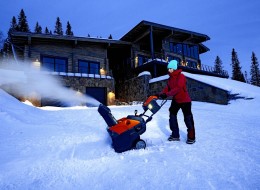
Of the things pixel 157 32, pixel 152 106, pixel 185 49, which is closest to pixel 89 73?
pixel 157 32

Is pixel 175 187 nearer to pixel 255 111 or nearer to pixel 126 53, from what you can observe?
pixel 255 111

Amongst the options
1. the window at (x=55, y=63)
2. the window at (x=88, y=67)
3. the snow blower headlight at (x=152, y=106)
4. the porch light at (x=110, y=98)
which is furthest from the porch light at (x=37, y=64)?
the snow blower headlight at (x=152, y=106)

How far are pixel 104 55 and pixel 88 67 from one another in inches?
96.2

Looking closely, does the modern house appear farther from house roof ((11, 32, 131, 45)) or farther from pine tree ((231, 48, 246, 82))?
pine tree ((231, 48, 246, 82))

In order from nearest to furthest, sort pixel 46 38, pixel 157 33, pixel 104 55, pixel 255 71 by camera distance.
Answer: pixel 46 38, pixel 104 55, pixel 157 33, pixel 255 71

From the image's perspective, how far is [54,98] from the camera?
1686 cm

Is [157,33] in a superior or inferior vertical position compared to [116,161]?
superior

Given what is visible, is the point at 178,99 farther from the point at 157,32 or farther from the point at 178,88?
the point at 157,32

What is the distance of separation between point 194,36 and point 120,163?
26.7 meters

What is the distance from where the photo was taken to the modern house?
1730 centimetres

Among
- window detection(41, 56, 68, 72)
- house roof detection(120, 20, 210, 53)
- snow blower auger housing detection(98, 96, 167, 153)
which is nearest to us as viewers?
snow blower auger housing detection(98, 96, 167, 153)

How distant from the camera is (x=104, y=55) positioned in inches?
827

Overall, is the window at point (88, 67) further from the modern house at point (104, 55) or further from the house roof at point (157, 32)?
the house roof at point (157, 32)

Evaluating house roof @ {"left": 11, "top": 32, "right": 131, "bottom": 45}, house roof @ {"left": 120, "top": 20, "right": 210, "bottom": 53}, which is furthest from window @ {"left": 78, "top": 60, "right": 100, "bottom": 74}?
house roof @ {"left": 120, "top": 20, "right": 210, "bottom": 53}
